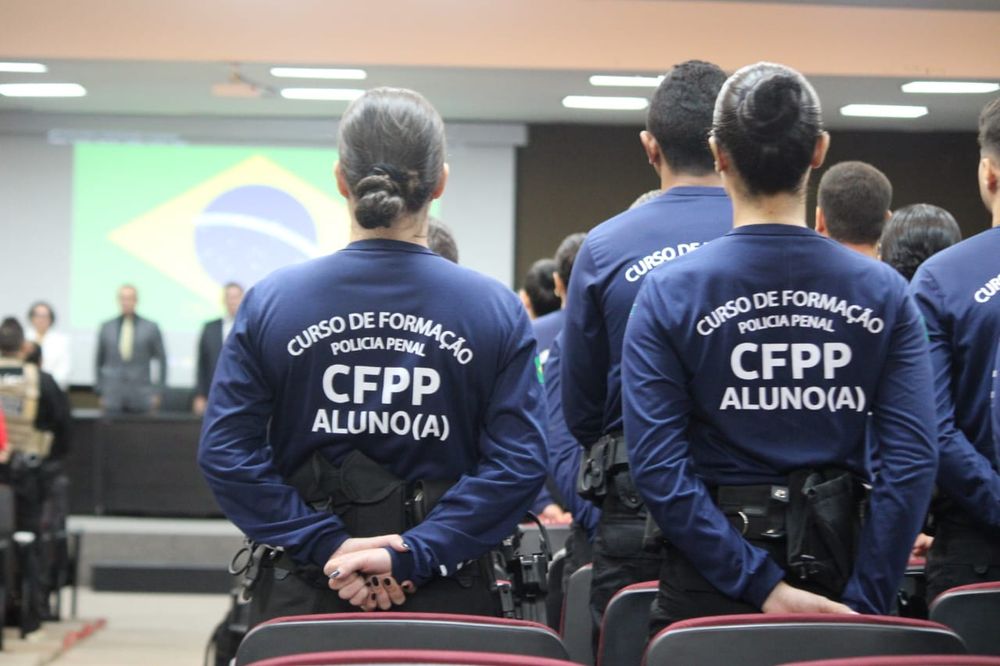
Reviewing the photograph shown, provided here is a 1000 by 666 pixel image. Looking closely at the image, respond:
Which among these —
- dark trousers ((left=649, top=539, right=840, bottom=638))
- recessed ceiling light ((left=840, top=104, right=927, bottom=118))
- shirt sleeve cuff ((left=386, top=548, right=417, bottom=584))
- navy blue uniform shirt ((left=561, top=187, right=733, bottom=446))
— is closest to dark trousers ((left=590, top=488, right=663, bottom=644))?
navy blue uniform shirt ((left=561, top=187, right=733, bottom=446))

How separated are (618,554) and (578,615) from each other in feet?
1.13

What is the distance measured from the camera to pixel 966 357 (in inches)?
96.3

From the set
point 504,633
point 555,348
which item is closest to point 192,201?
point 555,348

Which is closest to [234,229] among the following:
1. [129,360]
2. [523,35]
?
[129,360]

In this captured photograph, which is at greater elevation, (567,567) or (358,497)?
(358,497)

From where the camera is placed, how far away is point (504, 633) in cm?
142

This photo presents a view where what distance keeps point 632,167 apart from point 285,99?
3.43 meters

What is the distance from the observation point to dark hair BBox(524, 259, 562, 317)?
4.59 metres

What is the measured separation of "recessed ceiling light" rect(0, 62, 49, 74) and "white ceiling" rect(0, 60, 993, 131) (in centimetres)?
9

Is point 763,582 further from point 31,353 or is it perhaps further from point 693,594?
point 31,353

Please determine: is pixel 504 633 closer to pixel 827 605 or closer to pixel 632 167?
pixel 827 605

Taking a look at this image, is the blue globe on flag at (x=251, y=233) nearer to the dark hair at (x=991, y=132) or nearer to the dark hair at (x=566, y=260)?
the dark hair at (x=566, y=260)

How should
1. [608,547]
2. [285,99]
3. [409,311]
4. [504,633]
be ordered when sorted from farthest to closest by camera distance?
[285,99] < [608,547] < [409,311] < [504,633]

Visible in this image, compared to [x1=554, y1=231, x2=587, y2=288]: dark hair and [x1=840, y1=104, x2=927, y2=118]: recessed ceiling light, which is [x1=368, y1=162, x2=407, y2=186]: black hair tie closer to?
[x1=554, y1=231, x2=587, y2=288]: dark hair
